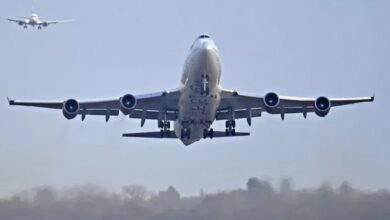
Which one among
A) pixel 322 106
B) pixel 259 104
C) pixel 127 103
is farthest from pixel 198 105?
pixel 322 106

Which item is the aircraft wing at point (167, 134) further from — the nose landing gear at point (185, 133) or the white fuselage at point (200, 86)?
the white fuselage at point (200, 86)

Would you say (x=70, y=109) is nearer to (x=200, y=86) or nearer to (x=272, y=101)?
(x=200, y=86)

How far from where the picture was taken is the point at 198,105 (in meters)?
48.8

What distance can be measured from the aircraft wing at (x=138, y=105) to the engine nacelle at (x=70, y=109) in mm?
191

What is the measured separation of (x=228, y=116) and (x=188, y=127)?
2.96 meters

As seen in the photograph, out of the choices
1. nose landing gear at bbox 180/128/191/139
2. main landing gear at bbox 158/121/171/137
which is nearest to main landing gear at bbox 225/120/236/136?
nose landing gear at bbox 180/128/191/139

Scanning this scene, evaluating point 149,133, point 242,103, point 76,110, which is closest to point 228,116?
point 242,103

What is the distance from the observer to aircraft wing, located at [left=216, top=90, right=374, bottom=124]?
5012 cm

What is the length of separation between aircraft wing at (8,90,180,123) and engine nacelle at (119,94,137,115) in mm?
219

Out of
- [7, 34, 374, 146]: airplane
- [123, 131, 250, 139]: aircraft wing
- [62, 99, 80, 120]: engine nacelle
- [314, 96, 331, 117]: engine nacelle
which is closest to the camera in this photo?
[7, 34, 374, 146]: airplane

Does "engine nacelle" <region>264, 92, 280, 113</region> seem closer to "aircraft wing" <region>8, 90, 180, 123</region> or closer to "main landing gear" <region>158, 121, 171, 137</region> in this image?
"aircraft wing" <region>8, 90, 180, 123</region>

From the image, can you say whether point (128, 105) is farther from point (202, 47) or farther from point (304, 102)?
point (304, 102)

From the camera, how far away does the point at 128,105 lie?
1921 inches

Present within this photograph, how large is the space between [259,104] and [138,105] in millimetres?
7049
